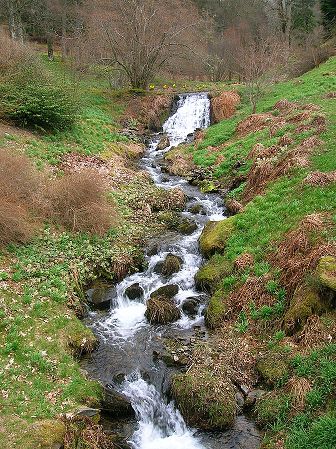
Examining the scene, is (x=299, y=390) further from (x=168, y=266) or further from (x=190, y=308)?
(x=168, y=266)

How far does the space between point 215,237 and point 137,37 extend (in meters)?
20.6

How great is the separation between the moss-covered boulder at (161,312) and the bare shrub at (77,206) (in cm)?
386

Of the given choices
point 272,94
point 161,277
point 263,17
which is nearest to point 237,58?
point 272,94

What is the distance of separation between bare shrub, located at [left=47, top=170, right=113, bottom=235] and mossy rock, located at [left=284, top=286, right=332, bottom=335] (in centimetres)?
693

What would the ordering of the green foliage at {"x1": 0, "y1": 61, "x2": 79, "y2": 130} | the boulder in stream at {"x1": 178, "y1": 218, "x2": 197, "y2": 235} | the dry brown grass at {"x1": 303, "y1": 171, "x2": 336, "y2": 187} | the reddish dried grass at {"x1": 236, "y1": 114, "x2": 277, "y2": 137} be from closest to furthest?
the dry brown grass at {"x1": 303, "y1": 171, "x2": 336, "y2": 187}, the boulder in stream at {"x1": 178, "y1": 218, "x2": 197, "y2": 235}, the green foliage at {"x1": 0, "y1": 61, "x2": 79, "y2": 130}, the reddish dried grass at {"x1": 236, "y1": 114, "x2": 277, "y2": 137}

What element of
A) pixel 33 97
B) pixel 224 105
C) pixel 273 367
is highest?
pixel 33 97

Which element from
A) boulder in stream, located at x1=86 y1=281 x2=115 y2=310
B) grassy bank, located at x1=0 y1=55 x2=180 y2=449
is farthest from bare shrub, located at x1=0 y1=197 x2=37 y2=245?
boulder in stream, located at x1=86 y1=281 x2=115 y2=310

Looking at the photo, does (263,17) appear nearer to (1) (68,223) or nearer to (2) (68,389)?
(1) (68,223)

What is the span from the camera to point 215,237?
1376 centimetres

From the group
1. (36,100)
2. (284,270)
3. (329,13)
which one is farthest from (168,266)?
(329,13)

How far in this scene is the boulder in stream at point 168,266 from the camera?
1305 centimetres

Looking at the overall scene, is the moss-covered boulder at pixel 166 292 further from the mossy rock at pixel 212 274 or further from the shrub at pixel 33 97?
the shrub at pixel 33 97

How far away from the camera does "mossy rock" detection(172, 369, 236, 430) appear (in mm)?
8352

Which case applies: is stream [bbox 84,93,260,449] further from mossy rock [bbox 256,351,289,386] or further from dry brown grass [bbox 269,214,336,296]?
dry brown grass [bbox 269,214,336,296]
